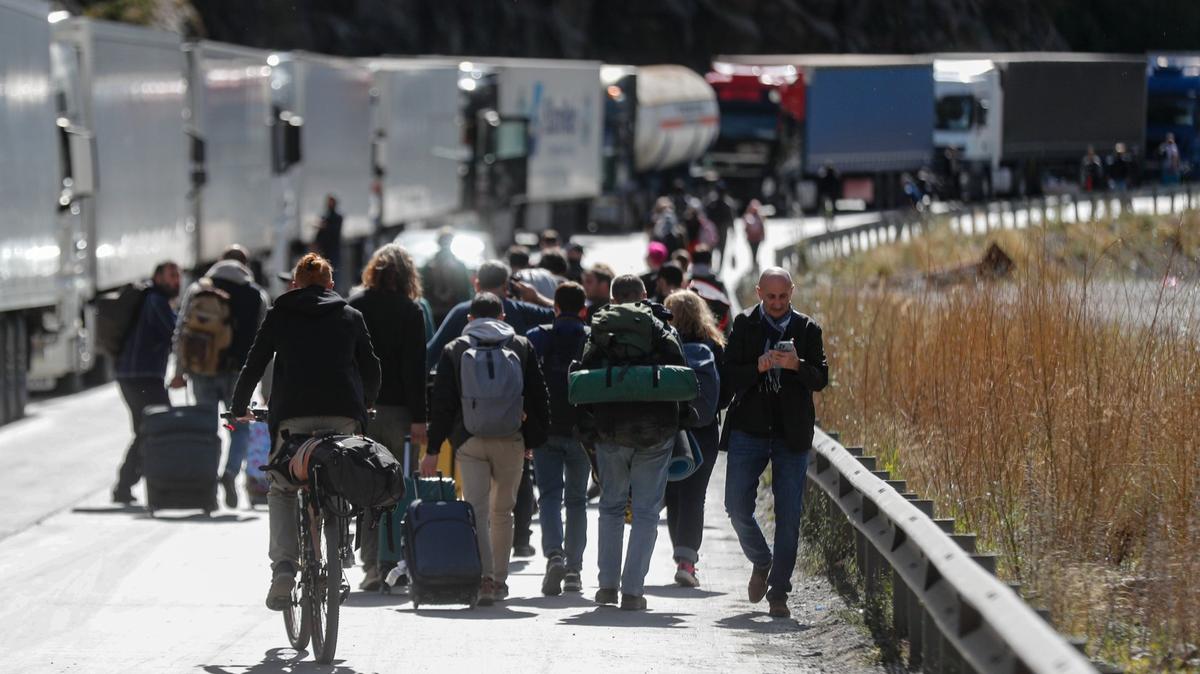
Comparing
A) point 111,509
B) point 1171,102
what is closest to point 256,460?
point 111,509

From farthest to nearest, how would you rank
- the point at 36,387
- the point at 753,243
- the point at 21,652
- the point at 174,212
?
the point at 753,243
the point at 174,212
the point at 36,387
the point at 21,652

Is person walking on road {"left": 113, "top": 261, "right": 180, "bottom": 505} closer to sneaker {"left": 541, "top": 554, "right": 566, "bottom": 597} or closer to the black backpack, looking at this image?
the black backpack

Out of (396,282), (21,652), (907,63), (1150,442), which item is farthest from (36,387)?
(907,63)

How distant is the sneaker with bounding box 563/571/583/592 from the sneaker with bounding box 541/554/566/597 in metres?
0.11

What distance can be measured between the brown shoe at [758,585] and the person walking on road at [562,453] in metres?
1.07

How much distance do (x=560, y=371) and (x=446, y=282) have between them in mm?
4675

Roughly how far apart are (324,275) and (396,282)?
5.59ft

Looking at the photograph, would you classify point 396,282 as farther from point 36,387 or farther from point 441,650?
point 36,387

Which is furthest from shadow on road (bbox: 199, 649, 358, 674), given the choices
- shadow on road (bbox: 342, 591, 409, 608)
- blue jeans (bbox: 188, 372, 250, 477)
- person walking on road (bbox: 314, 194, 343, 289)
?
person walking on road (bbox: 314, 194, 343, 289)

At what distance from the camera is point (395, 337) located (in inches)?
436

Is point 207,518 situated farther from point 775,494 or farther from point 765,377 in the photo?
point 765,377

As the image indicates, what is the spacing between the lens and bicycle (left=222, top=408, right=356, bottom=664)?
8.74 meters

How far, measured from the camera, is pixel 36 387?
74.7ft

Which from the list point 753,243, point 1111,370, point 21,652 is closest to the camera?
point 21,652
